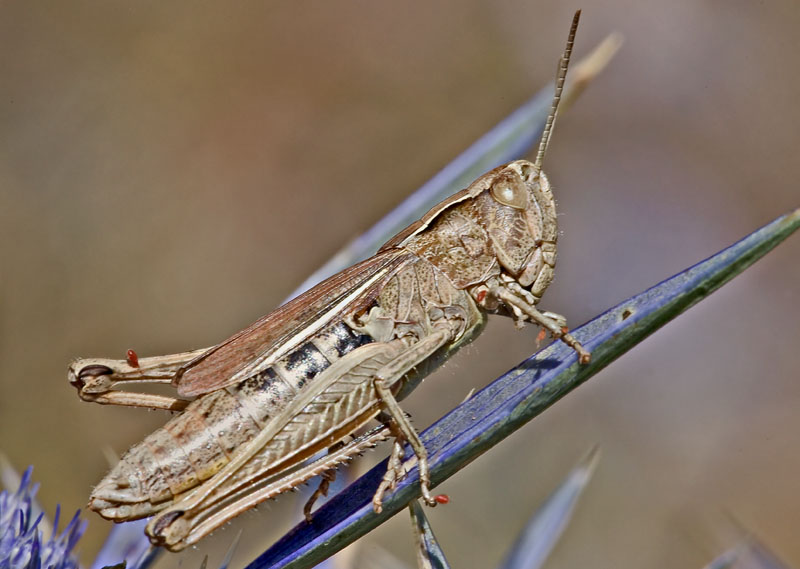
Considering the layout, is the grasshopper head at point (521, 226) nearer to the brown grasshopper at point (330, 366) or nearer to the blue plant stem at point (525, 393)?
the brown grasshopper at point (330, 366)

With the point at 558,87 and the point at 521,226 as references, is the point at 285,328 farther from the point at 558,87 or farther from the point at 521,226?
the point at 558,87

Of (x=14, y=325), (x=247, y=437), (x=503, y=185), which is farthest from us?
(x=14, y=325)

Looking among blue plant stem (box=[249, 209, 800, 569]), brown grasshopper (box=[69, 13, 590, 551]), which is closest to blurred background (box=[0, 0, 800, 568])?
brown grasshopper (box=[69, 13, 590, 551])

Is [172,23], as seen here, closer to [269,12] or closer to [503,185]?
[269,12]

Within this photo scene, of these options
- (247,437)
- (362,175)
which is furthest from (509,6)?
(247,437)

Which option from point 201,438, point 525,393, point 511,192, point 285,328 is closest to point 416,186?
point 511,192

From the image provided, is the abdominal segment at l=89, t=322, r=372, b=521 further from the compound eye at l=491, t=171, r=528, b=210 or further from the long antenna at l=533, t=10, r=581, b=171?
the long antenna at l=533, t=10, r=581, b=171

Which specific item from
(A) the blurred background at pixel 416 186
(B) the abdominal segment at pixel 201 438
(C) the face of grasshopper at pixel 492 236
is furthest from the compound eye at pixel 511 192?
(A) the blurred background at pixel 416 186
